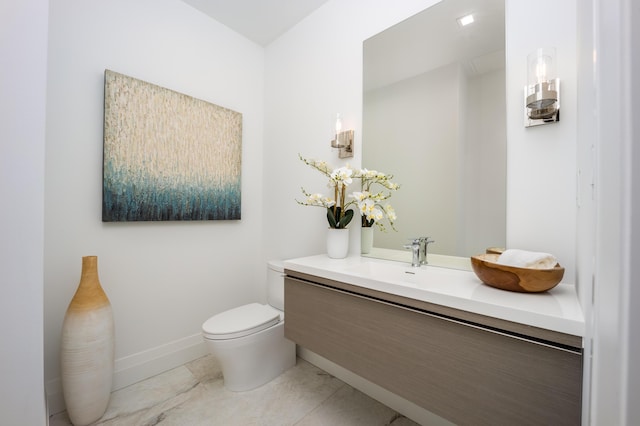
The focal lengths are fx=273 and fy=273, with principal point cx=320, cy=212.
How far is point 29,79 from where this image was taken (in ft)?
3.38

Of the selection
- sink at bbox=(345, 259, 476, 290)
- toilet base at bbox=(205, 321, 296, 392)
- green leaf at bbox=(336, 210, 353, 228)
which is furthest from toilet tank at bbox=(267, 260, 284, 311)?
sink at bbox=(345, 259, 476, 290)

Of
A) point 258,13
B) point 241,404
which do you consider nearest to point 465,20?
point 258,13

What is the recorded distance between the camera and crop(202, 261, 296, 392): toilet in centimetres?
157

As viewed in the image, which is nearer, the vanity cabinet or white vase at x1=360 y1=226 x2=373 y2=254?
the vanity cabinet

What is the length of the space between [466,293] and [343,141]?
1.20 m

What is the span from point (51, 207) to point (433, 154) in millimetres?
2092

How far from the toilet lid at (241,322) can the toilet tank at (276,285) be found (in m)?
0.06

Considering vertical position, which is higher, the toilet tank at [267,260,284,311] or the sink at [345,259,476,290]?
the sink at [345,259,476,290]

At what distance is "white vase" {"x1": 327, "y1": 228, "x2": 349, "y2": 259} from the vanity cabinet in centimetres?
36

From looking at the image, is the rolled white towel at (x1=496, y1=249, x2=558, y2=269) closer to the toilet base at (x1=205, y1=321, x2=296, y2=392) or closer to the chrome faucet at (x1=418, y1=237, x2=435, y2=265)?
the chrome faucet at (x1=418, y1=237, x2=435, y2=265)

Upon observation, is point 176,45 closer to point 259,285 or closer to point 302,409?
point 259,285

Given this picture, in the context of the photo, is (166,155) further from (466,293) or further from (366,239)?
(466,293)

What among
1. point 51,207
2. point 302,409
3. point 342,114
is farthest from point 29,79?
point 302,409

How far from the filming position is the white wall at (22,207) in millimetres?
981
